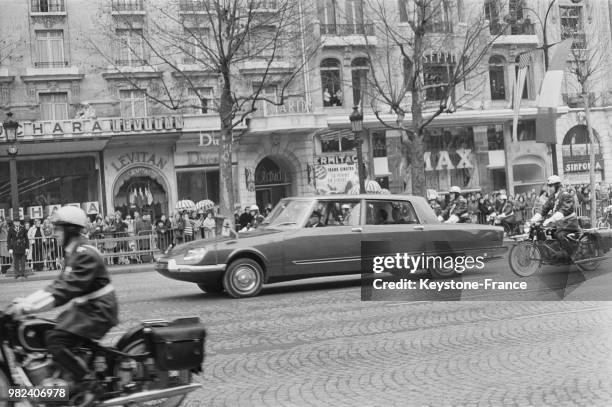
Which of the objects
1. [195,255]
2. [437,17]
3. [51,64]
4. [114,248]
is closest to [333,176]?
Result: [437,17]

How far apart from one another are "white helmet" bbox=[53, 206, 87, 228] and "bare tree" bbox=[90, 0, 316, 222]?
21.1 metres

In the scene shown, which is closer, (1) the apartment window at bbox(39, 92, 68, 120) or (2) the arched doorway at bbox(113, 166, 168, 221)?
(1) the apartment window at bbox(39, 92, 68, 120)

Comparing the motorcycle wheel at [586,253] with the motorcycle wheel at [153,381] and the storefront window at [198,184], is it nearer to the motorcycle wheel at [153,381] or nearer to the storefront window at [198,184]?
the motorcycle wheel at [153,381]

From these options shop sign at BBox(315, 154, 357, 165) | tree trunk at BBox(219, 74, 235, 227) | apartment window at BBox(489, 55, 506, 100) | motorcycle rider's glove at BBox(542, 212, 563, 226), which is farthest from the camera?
apartment window at BBox(489, 55, 506, 100)

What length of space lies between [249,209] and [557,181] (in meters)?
14.8

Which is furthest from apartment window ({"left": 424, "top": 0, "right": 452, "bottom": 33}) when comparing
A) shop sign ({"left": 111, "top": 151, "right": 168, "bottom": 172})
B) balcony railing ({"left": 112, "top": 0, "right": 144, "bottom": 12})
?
shop sign ({"left": 111, "top": 151, "right": 168, "bottom": 172})

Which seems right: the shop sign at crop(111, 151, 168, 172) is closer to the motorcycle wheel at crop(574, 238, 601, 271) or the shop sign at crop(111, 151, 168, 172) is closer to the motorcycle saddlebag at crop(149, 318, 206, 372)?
the motorcycle wheel at crop(574, 238, 601, 271)

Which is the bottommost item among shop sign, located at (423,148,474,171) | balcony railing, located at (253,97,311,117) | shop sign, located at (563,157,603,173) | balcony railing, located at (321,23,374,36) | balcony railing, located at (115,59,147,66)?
shop sign, located at (563,157,603,173)

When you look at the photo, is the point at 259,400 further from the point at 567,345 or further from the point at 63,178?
the point at 63,178

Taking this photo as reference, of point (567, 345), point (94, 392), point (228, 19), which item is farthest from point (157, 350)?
point (228, 19)

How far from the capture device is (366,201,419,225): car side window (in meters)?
13.5

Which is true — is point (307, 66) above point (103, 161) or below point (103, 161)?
above

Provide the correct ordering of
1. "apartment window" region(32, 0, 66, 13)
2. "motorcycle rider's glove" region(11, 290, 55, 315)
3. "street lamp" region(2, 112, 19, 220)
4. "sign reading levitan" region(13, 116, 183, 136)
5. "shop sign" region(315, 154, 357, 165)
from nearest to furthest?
"motorcycle rider's glove" region(11, 290, 55, 315) → "street lamp" region(2, 112, 19, 220) → "sign reading levitan" region(13, 116, 183, 136) → "apartment window" region(32, 0, 66, 13) → "shop sign" region(315, 154, 357, 165)

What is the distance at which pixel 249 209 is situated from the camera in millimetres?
27188
